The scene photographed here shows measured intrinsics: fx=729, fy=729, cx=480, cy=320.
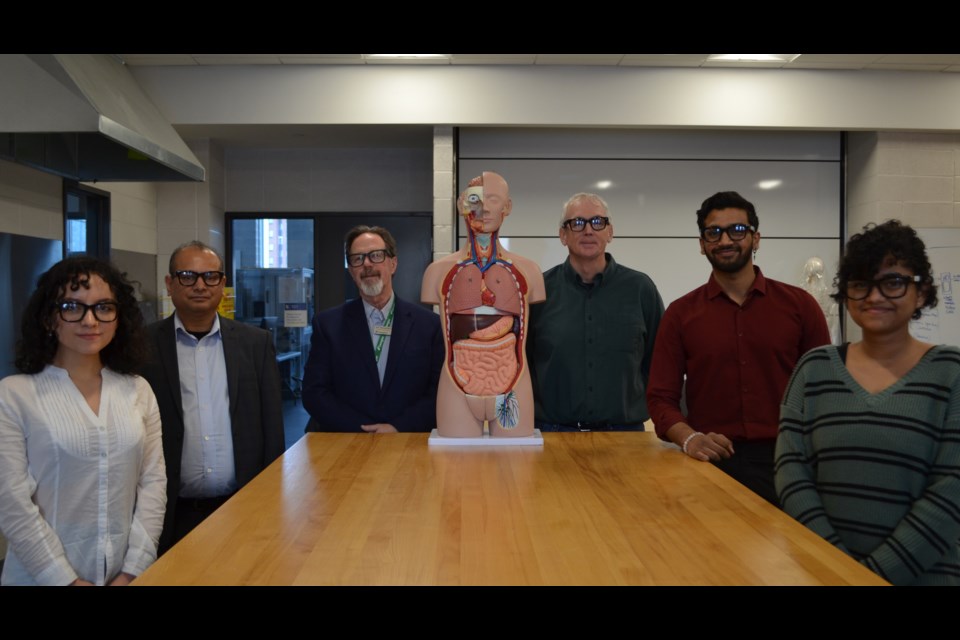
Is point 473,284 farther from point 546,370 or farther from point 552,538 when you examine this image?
point 552,538

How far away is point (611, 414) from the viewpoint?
262 cm

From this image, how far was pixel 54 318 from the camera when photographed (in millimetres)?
1790

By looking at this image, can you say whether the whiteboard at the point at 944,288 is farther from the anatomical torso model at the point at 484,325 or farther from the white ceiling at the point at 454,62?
the anatomical torso model at the point at 484,325

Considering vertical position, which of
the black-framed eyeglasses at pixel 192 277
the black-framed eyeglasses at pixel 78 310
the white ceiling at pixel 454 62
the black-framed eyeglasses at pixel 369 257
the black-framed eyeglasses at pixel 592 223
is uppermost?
the white ceiling at pixel 454 62

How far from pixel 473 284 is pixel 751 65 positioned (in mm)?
3564

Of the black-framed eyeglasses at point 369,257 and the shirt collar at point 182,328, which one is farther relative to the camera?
the black-framed eyeglasses at point 369,257

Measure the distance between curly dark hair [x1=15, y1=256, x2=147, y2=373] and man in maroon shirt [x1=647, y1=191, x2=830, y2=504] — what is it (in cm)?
148

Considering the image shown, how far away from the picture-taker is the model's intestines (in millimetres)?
2311

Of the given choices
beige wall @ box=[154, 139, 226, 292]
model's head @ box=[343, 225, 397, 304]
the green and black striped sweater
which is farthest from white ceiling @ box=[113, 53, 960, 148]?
the green and black striped sweater

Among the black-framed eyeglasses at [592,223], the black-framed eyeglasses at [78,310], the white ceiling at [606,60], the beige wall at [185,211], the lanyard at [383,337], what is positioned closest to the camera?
the black-framed eyeglasses at [78,310]

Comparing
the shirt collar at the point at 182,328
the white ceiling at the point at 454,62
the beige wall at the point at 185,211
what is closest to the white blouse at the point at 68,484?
the shirt collar at the point at 182,328

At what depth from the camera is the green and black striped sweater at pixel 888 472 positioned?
147 cm

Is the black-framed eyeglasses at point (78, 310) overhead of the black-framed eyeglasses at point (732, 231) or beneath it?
beneath

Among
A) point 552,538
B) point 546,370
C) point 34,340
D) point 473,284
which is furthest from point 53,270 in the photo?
point 546,370
